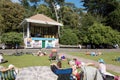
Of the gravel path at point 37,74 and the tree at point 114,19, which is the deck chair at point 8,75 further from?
the tree at point 114,19

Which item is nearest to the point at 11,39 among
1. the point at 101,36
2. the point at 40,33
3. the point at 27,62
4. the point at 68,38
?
the point at 40,33

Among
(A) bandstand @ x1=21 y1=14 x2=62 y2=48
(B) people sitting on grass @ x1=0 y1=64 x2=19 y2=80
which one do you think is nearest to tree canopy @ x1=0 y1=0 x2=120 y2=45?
(A) bandstand @ x1=21 y1=14 x2=62 y2=48

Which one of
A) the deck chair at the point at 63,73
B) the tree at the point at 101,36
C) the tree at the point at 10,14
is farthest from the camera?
the tree at the point at 10,14

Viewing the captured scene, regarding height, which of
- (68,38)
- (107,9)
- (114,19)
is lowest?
(68,38)

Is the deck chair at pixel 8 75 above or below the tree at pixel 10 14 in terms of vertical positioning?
below

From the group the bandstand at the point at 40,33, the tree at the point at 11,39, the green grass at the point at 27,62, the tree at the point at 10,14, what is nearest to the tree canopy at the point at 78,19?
the tree at the point at 10,14

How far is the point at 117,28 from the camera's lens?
185ft

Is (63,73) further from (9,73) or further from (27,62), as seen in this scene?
(27,62)

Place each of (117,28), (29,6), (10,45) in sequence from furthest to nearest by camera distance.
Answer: (29,6)
(117,28)
(10,45)

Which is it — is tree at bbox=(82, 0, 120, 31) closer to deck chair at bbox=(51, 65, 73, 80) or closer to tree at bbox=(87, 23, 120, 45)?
tree at bbox=(87, 23, 120, 45)

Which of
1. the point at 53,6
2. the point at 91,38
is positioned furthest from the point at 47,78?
the point at 53,6

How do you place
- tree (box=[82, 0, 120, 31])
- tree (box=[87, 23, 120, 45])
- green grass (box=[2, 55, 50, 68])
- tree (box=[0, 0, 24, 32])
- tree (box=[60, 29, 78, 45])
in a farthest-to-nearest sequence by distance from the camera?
tree (box=[82, 0, 120, 31])
tree (box=[0, 0, 24, 32])
tree (box=[60, 29, 78, 45])
tree (box=[87, 23, 120, 45])
green grass (box=[2, 55, 50, 68])

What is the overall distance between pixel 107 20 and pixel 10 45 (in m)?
24.0

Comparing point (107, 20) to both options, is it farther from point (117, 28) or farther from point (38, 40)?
point (38, 40)
